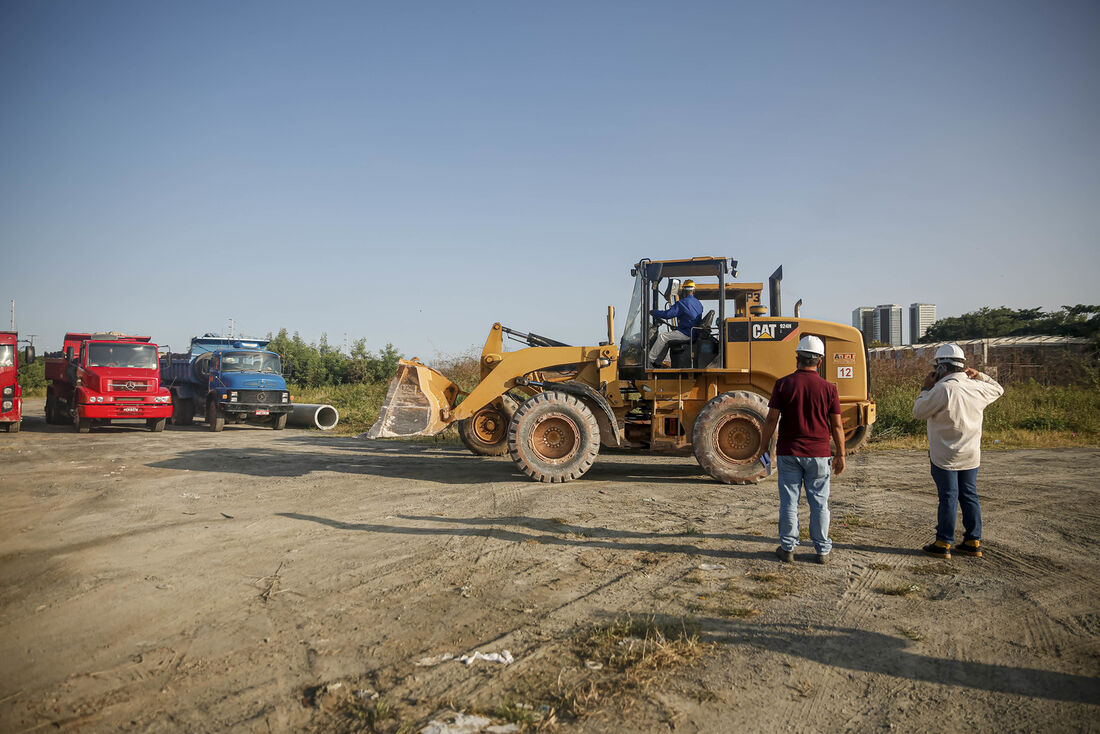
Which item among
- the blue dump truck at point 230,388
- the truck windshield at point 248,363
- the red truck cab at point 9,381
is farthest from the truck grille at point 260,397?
the red truck cab at point 9,381

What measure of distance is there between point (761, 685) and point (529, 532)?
132 inches

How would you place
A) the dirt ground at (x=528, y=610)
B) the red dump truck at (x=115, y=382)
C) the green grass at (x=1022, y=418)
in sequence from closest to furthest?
the dirt ground at (x=528, y=610) < the green grass at (x=1022, y=418) < the red dump truck at (x=115, y=382)

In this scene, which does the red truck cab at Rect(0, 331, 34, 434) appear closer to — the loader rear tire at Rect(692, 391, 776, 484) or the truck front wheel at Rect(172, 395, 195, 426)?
the truck front wheel at Rect(172, 395, 195, 426)

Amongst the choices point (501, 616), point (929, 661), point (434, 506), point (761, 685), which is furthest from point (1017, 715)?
point (434, 506)

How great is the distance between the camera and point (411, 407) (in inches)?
389

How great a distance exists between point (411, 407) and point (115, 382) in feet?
38.9

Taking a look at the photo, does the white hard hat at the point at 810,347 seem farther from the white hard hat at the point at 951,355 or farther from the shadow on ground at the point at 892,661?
the shadow on ground at the point at 892,661

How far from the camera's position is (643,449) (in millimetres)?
9859

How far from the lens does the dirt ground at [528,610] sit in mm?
3119

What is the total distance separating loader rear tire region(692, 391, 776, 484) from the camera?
9070 millimetres

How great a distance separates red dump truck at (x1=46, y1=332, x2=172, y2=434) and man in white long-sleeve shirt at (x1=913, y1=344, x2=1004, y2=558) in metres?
18.4

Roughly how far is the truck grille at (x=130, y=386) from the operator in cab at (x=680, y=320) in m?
14.5

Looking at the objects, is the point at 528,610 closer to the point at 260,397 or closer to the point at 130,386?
the point at 260,397

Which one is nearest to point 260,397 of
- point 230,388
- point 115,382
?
point 230,388
